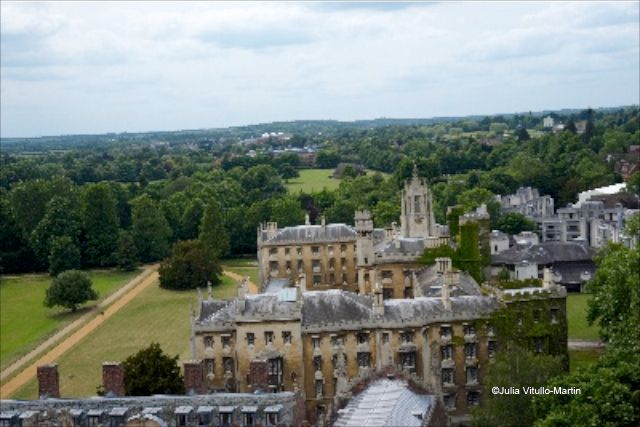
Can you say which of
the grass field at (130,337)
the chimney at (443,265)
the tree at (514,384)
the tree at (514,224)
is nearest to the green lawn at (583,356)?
the chimney at (443,265)

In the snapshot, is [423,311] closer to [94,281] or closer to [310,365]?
[310,365]

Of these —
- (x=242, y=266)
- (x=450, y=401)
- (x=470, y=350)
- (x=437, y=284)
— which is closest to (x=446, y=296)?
(x=470, y=350)

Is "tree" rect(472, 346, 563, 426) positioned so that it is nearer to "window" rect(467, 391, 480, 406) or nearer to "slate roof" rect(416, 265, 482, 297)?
"window" rect(467, 391, 480, 406)

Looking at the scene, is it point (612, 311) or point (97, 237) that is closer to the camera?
point (612, 311)

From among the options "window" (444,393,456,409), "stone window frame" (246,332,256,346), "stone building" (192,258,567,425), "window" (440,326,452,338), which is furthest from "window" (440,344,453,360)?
"stone window frame" (246,332,256,346)

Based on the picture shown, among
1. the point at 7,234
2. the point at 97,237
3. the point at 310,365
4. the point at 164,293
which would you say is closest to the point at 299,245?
the point at 164,293
